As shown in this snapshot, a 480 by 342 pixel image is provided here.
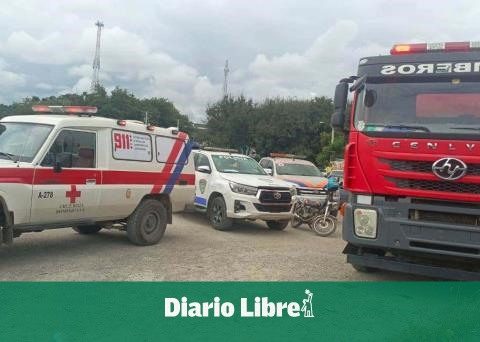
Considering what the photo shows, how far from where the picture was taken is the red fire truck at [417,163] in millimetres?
5746

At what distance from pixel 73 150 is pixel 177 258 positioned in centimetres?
228

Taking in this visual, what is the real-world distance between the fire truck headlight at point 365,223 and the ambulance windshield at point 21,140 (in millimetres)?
4398

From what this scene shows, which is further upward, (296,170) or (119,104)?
(119,104)

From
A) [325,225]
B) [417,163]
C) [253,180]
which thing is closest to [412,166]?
[417,163]

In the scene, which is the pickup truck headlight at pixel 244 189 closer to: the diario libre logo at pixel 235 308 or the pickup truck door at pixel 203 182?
the pickup truck door at pixel 203 182

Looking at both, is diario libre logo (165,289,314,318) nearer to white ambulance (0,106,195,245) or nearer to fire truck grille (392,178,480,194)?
fire truck grille (392,178,480,194)

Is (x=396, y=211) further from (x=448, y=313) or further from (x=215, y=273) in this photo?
(x=215, y=273)

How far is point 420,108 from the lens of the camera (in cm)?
625

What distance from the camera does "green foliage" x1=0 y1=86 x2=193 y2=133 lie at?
178ft

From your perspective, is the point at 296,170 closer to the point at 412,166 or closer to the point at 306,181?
the point at 306,181

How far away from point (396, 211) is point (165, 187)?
14.9 feet

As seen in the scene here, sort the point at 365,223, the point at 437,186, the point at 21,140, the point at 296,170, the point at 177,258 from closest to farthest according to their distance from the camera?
the point at 437,186, the point at 365,223, the point at 21,140, the point at 177,258, the point at 296,170

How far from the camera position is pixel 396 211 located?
606cm

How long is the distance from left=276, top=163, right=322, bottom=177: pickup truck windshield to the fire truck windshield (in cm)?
836
